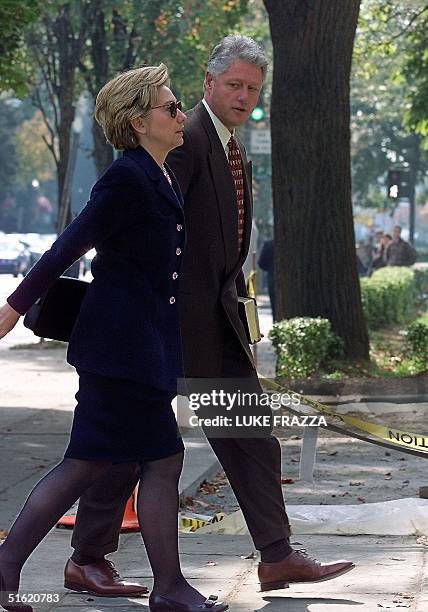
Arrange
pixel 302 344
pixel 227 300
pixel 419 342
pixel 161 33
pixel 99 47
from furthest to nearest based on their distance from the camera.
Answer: pixel 161 33 → pixel 99 47 → pixel 419 342 → pixel 302 344 → pixel 227 300

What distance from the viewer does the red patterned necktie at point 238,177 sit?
5785mm

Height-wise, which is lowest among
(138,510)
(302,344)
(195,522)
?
(302,344)

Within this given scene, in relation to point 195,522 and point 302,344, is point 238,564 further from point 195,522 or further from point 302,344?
point 302,344

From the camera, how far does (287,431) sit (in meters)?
11.2

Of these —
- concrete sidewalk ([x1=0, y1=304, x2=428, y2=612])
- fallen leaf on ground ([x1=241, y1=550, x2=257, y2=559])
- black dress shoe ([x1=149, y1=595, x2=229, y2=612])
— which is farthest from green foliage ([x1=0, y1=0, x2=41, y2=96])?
black dress shoe ([x1=149, y1=595, x2=229, y2=612])

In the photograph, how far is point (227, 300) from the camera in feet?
18.6

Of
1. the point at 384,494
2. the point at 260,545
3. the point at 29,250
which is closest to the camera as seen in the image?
the point at 260,545

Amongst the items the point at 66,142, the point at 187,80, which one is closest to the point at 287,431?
the point at 66,142

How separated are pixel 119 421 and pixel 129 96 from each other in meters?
1.00

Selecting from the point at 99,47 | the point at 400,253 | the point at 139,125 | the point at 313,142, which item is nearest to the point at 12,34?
the point at 313,142

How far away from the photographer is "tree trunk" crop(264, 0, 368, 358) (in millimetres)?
14359

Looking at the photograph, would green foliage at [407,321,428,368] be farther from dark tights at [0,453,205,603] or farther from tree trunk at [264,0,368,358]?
dark tights at [0,453,205,603]

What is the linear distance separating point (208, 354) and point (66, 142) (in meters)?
23.1

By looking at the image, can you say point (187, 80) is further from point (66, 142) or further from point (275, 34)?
point (275, 34)
